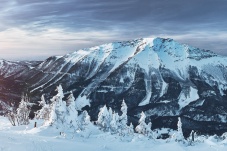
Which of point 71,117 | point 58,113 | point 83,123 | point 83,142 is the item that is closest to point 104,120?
point 83,123

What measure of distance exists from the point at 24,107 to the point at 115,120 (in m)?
23.3

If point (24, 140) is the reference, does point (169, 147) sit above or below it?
below

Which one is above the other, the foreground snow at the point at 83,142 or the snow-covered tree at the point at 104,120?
the foreground snow at the point at 83,142

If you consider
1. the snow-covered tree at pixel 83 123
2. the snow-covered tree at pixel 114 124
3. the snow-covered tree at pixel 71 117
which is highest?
the snow-covered tree at pixel 71 117

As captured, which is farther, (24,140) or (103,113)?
(103,113)

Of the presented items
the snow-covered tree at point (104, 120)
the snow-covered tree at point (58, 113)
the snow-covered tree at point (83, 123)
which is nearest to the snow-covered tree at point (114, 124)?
the snow-covered tree at point (104, 120)

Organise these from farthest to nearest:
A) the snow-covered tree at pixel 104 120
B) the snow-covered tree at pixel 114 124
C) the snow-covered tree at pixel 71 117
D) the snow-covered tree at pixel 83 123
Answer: the snow-covered tree at pixel 104 120 < the snow-covered tree at pixel 114 124 < the snow-covered tree at pixel 71 117 < the snow-covered tree at pixel 83 123

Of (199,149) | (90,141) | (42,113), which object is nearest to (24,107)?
(42,113)

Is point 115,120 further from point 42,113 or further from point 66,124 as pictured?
point 66,124

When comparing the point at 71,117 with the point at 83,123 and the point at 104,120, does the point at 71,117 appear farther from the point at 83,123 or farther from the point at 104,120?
the point at 104,120

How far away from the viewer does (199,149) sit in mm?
42562

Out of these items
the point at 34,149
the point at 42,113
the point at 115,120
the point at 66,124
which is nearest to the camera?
the point at 34,149

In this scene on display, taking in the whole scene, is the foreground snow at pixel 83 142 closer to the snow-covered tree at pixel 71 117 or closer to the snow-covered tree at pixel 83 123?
the snow-covered tree at pixel 83 123

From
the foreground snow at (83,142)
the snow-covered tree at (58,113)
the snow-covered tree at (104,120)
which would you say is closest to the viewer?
the foreground snow at (83,142)
